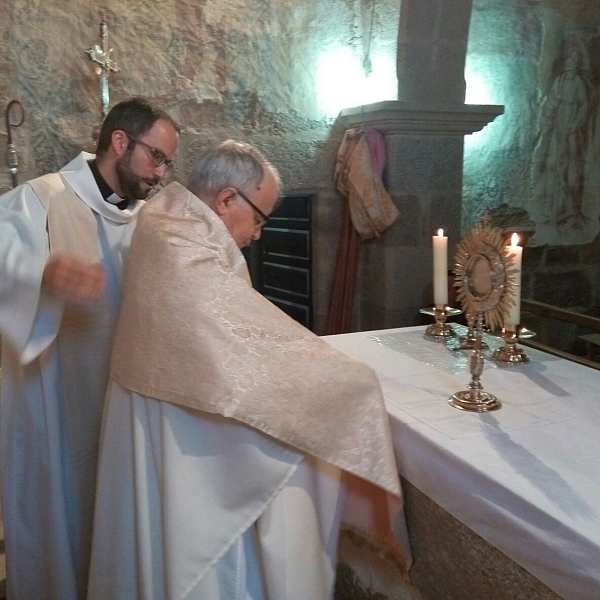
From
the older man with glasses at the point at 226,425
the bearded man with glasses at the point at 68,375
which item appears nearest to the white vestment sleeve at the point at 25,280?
the bearded man with glasses at the point at 68,375

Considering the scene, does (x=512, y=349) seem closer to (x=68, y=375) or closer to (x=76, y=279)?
(x=76, y=279)

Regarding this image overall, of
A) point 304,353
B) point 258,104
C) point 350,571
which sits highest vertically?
point 258,104

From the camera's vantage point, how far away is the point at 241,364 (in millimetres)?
1274

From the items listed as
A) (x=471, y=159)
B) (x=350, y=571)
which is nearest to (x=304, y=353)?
(x=350, y=571)

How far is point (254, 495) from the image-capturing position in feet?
4.30

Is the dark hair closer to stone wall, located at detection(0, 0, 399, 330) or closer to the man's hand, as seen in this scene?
the man's hand

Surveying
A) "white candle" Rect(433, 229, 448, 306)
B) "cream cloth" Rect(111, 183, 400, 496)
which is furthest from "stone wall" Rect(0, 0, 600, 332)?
"cream cloth" Rect(111, 183, 400, 496)

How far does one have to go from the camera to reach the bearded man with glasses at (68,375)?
81.4 inches

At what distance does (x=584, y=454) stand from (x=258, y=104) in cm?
306

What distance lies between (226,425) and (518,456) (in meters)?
0.61

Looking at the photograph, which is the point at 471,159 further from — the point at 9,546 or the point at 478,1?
the point at 9,546

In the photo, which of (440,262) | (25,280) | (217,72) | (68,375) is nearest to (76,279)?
(25,280)

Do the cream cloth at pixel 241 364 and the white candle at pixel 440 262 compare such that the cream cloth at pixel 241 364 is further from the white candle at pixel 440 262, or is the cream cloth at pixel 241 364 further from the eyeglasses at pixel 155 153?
the eyeglasses at pixel 155 153

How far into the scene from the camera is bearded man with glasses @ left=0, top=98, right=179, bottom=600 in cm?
207
